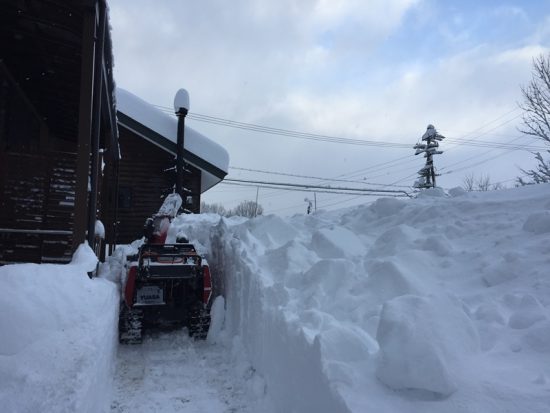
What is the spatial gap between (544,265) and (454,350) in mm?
1640

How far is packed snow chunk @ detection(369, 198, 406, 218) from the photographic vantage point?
6991 millimetres

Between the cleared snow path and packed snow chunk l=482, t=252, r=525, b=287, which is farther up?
packed snow chunk l=482, t=252, r=525, b=287

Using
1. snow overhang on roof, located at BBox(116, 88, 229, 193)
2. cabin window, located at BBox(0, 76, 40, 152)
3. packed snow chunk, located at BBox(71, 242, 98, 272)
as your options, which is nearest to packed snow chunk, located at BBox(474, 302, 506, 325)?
packed snow chunk, located at BBox(71, 242, 98, 272)

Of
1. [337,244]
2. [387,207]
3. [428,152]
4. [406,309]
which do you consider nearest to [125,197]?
[387,207]

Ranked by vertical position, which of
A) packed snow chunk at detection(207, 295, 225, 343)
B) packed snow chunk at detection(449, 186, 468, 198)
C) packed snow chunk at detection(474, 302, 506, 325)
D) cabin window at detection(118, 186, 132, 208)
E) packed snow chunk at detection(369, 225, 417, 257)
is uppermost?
cabin window at detection(118, 186, 132, 208)

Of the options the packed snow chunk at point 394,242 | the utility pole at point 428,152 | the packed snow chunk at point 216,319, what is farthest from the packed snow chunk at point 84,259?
the utility pole at point 428,152

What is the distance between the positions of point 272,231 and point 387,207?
196cm

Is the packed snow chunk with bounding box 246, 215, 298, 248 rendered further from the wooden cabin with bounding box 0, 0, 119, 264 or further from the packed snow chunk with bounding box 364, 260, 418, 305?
the packed snow chunk with bounding box 364, 260, 418, 305

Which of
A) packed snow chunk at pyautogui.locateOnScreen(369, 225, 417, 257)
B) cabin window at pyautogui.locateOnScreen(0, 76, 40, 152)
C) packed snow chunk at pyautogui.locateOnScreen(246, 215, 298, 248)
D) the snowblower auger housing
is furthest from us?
cabin window at pyautogui.locateOnScreen(0, 76, 40, 152)

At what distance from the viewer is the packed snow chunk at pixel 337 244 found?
5.71 metres

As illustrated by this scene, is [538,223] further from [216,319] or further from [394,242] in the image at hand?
[216,319]

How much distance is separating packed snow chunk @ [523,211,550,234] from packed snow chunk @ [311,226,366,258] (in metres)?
1.81

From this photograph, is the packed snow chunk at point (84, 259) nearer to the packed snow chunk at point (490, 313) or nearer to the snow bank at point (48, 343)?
the snow bank at point (48, 343)

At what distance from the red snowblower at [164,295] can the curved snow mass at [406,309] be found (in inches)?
20.1
